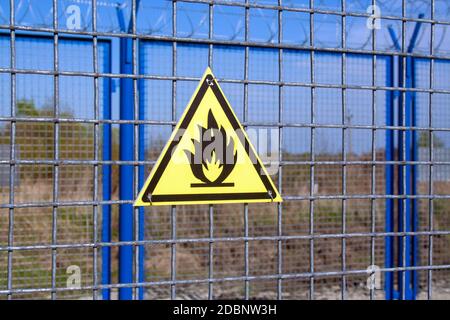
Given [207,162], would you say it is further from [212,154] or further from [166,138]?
[166,138]

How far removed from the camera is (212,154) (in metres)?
2.54

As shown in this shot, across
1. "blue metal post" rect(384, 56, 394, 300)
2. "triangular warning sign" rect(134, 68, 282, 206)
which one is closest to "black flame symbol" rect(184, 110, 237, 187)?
"triangular warning sign" rect(134, 68, 282, 206)

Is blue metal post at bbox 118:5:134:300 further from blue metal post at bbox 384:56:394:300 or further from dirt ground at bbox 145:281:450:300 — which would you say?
blue metal post at bbox 384:56:394:300

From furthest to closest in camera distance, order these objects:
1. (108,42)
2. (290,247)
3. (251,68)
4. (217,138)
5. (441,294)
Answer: (441,294)
(290,247)
(251,68)
(108,42)
(217,138)

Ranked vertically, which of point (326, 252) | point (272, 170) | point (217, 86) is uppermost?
point (217, 86)

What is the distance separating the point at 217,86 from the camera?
2549 mm

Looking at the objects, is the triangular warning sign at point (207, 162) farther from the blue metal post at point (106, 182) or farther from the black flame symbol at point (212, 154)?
the blue metal post at point (106, 182)

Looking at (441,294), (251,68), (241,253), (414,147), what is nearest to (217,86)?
(251,68)

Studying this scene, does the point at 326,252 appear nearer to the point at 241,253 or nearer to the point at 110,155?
the point at 241,253

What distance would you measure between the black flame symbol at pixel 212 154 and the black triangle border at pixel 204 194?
0.05 metres

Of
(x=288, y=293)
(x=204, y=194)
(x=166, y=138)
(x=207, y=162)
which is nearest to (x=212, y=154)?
(x=207, y=162)

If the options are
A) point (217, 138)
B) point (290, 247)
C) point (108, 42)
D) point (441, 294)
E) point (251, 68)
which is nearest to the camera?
point (217, 138)

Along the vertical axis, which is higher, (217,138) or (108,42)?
(108,42)

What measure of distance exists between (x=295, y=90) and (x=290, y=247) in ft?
4.71
